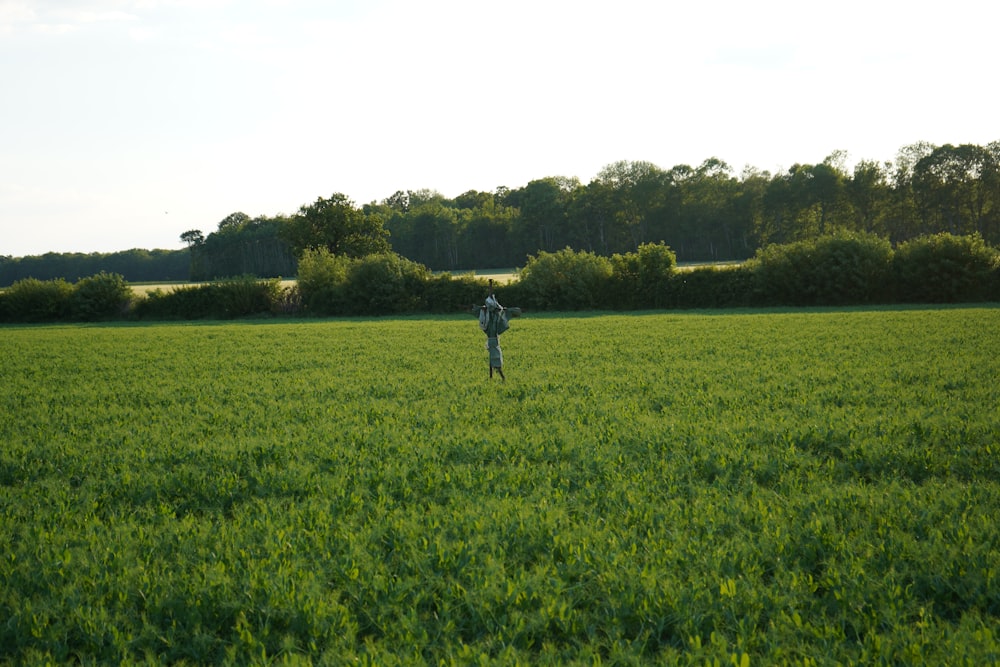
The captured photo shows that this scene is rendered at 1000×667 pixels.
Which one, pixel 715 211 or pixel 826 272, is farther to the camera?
pixel 715 211

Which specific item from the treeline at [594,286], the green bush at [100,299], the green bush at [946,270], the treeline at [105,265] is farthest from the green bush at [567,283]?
the treeline at [105,265]

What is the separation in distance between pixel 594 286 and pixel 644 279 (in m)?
4.09

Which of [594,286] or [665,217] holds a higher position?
[665,217]

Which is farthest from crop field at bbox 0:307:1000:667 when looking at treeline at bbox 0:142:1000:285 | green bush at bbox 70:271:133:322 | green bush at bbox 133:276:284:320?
treeline at bbox 0:142:1000:285

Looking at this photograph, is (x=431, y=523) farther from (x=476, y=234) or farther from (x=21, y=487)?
(x=476, y=234)

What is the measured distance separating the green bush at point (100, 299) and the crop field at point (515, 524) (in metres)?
51.2

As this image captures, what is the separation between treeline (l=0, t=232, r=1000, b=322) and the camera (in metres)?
44.9

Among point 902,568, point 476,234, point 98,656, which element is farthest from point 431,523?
point 476,234

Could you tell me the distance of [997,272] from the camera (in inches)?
1699

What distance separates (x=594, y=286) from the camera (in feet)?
172

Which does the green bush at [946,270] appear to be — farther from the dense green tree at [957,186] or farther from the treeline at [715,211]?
the dense green tree at [957,186]

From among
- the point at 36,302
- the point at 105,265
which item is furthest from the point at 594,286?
the point at 105,265

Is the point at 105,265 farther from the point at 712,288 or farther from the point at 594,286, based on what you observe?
the point at 712,288

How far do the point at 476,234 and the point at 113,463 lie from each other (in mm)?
114182
